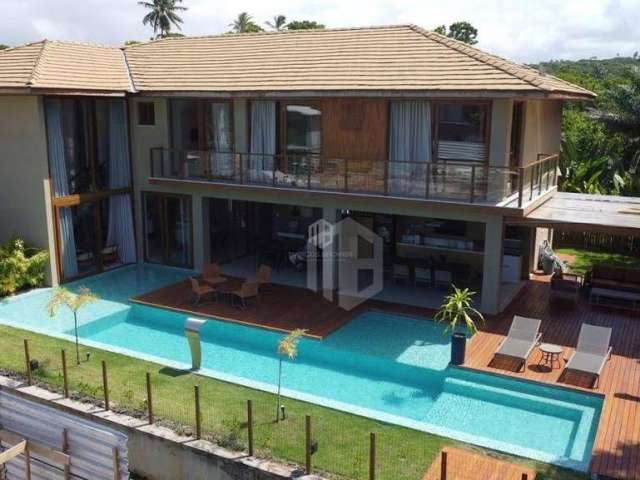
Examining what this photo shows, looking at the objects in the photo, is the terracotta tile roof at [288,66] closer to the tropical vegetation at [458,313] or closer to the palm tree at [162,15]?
the tropical vegetation at [458,313]

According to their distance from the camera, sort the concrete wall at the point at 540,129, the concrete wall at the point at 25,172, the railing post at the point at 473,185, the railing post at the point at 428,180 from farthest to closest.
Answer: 1. the concrete wall at the point at 25,172
2. the concrete wall at the point at 540,129
3. the railing post at the point at 428,180
4. the railing post at the point at 473,185

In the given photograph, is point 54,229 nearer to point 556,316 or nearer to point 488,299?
point 488,299

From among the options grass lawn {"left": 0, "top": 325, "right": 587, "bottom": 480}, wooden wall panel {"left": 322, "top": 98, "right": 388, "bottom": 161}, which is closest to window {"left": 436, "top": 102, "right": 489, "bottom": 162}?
wooden wall panel {"left": 322, "top": 98, "right": 388, "bottom": 161}

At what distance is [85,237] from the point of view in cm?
2278

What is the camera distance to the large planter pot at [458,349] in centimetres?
1488

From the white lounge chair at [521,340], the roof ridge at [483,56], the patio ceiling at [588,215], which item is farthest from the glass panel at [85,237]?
the white lounge chair at [521,340]

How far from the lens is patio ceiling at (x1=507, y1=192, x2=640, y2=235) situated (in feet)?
56.6

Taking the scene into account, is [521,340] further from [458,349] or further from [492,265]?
[492,265]

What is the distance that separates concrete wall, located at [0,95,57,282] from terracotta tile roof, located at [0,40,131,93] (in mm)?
796

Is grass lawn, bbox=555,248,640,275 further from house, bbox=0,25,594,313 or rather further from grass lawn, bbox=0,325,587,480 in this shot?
grass lawn, bbox=0,325,587,480

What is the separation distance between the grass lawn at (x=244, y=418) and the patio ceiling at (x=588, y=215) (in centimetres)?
820

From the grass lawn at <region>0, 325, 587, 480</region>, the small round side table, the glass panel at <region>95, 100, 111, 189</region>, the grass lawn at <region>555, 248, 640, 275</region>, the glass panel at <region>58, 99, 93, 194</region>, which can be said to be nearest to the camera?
the grass lawn at <region>0, 325, 587, 480</region>

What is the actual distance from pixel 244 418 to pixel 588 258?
714 inches

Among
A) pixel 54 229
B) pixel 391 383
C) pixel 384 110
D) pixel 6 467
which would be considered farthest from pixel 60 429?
pixel 384 110
